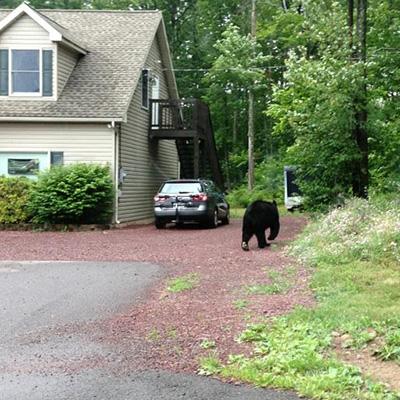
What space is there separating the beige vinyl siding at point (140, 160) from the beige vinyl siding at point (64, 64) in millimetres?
2455

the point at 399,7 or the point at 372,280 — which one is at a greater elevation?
the point at 399,7

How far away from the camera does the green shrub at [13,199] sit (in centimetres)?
1967

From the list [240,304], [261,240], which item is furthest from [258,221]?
[240,304]

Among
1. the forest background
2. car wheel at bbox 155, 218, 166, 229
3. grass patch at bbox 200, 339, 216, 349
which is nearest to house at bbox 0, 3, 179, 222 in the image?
car wheel at bbox 155, 218, 166, 229

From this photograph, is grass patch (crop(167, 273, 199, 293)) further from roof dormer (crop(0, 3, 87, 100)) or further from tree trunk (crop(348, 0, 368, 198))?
roof dormer (crop(0, 3, 87, 100))

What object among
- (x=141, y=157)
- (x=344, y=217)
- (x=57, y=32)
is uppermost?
(x=57, y=32)

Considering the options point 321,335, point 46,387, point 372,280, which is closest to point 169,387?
point 46,387

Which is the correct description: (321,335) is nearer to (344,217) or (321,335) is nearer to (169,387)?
(169,387)

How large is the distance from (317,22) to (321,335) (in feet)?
53.1

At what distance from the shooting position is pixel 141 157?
79.0 ft

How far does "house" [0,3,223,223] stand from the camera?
20.8 m

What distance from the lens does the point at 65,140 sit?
20.9 meters

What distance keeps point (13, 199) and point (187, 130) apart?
289 inches

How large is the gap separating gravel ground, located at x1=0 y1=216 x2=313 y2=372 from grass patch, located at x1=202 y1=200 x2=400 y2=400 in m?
0.29
